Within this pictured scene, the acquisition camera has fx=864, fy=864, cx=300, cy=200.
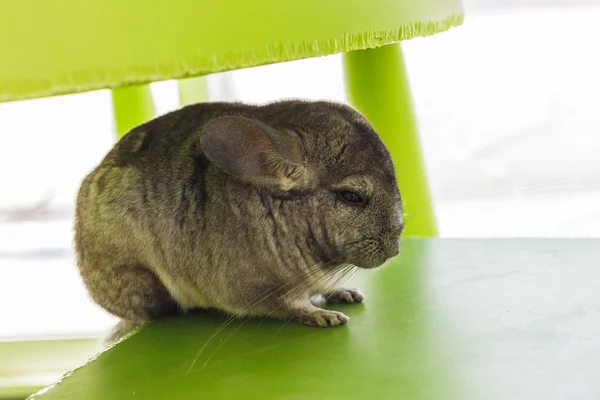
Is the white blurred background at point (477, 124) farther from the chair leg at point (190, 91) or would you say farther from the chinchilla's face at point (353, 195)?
the chinchilla's face at point (353, 195)

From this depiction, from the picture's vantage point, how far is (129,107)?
2828 mm

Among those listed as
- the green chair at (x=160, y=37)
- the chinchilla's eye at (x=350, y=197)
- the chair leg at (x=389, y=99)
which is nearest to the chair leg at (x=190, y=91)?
the chair leg at (x=389, y=99)

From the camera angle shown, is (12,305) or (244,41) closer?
(244,41)

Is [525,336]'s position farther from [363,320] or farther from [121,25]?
[121,25]

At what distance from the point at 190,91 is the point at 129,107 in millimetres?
243

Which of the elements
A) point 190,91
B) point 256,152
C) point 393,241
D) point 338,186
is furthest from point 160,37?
point 190,91

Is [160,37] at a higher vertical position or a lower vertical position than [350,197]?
higher

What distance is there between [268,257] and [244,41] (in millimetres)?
815

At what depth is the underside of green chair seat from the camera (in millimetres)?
1209

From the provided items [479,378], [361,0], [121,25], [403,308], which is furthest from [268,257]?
[121,25]

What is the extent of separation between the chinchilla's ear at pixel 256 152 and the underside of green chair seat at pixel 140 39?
481 mm

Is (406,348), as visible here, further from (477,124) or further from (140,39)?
(477,124)

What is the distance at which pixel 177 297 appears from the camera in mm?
2217

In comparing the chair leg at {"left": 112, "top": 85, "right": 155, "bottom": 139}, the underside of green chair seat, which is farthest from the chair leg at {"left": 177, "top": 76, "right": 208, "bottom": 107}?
the underside of green chair seat
